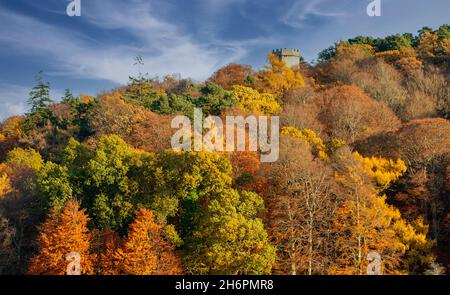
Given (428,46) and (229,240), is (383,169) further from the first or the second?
(428,46)

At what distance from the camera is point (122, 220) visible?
30266 mm

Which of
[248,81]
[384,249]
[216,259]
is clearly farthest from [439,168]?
[248,81]

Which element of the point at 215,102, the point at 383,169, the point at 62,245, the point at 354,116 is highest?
the point at 215,102

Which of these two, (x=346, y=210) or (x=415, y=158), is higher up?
(x=415, y=158)

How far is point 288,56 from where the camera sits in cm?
8556

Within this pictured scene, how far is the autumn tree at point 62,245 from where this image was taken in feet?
89.9

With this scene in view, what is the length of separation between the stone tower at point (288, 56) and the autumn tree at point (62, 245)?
6291 centimetres

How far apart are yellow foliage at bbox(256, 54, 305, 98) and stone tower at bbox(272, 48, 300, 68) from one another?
469 inches

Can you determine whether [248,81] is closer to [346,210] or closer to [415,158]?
[415,158]

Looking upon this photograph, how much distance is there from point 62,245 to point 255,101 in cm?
3273

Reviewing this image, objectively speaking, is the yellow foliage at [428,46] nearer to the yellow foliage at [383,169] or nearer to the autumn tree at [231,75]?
the autumn tree at [231,75]

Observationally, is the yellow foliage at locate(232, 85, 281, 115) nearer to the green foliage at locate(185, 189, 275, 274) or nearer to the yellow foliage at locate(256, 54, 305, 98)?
the yellow foliage at locate(256, 54, 305, 98)

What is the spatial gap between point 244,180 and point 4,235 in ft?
55.5

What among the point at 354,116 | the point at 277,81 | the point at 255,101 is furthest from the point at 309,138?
the point at 277,81
